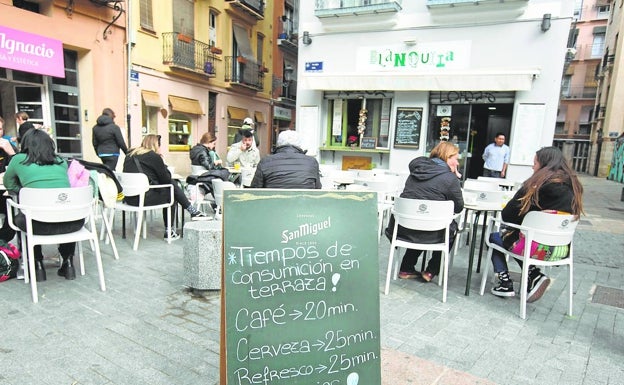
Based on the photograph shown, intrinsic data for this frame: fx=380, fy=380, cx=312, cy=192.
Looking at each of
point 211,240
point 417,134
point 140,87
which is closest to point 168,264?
point 211,240

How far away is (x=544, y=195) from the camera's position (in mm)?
3283

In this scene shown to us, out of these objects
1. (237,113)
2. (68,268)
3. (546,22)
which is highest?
(546,22)

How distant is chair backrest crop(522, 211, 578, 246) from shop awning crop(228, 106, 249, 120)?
15.2 m

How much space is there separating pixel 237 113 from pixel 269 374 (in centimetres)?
1663

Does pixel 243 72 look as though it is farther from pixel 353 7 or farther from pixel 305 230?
pixel 305 230

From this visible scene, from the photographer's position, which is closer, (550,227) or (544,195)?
(550,227)

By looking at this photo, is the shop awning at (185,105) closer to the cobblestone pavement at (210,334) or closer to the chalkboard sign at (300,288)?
the cobblestone pavement at (210,334)

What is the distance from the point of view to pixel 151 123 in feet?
42.7

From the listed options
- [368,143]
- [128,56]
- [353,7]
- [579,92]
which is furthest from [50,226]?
[579,92]

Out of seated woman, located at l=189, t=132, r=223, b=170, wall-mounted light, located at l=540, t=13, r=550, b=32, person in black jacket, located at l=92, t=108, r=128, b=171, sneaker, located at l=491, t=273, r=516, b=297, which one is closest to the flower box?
person in black jacket, located at l=92, t=108, r=128, b=171

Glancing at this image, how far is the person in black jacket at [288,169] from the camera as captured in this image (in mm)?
3330

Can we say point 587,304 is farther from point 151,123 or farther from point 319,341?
point 151,123

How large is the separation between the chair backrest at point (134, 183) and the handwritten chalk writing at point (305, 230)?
3425mm

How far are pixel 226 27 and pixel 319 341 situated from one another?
1673 centimetres
